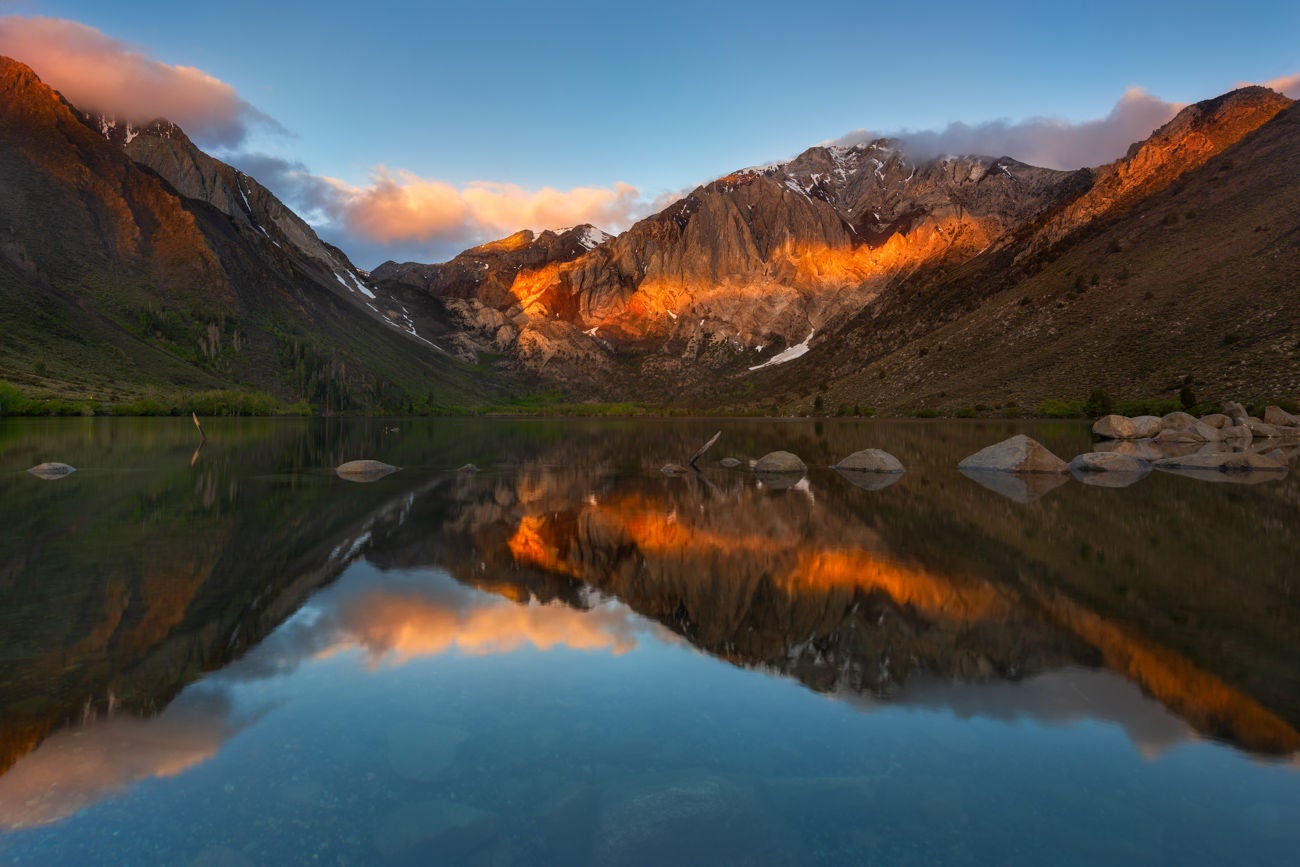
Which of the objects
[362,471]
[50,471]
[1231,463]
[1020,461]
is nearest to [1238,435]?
[1231,463]

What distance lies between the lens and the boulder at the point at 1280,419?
59.2 metres

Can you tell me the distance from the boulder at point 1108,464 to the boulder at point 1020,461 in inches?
33.0

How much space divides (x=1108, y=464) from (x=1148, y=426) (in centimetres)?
2420

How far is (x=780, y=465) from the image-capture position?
3825 cm

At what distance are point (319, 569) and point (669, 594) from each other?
806 centimetres

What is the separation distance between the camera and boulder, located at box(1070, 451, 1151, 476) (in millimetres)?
37625

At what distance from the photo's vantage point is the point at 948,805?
256 inches

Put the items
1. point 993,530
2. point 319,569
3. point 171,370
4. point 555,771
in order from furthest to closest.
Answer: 1. point 171,370
2. point 993,530
3. point 319,569
4. point 555,771

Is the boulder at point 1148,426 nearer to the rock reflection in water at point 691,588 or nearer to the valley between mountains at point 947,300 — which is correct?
the valley between mountains at point 947,300

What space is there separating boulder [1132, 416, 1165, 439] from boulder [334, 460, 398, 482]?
5609 cm

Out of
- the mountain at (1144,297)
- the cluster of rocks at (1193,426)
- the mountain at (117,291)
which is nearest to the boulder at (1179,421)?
the cluster of rocks at (1193,426)

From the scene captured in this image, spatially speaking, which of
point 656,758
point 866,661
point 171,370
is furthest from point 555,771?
point 171,370

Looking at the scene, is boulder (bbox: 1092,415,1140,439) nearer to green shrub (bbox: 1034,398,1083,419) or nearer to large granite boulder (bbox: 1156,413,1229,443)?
large granite boulder (bbox: 1156,413,1229,443)

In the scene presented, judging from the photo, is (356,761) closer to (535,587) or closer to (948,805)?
(948,805)
